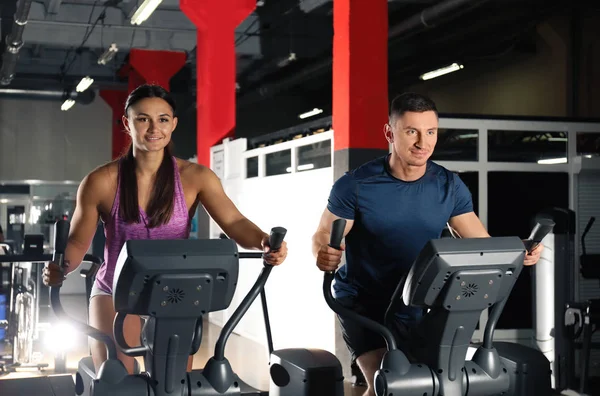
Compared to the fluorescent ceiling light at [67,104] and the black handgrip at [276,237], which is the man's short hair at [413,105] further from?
the fluorescent ceiling light at [67,104]

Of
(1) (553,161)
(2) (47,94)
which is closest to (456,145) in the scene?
(1) (553,161)

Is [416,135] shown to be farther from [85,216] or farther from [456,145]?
[456,145]

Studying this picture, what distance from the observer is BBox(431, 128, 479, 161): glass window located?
6.78 meters

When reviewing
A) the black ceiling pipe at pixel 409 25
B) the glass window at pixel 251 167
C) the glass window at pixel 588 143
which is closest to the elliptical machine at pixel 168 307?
the glass window at pixel 588 143

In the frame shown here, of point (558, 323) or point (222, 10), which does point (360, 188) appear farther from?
point (222, 10)

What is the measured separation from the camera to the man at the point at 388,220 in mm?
2701

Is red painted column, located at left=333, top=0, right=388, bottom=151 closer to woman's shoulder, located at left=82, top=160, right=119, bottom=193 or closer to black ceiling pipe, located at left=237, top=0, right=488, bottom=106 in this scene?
woman's shoulder, located at left=82, top=160, right=119, bottom=193

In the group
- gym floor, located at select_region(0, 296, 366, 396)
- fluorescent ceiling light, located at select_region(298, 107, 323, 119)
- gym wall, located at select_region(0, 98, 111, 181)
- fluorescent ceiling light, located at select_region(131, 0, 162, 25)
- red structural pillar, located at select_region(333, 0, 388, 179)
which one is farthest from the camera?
fluorescent ceiling light, located at select_region(298, 107, 323, 119)

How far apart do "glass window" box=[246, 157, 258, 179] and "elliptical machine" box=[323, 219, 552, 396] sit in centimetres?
609

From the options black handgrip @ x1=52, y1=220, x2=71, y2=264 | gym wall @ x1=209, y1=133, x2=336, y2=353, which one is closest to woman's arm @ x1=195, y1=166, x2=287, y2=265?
black handgrip @ x1=52, y1=220, x2=71, y2=264

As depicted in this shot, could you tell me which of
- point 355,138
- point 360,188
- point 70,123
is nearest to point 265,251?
point 360,188

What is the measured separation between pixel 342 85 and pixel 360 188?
129 inches

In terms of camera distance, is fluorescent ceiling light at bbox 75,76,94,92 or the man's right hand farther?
fluorescent ceiling light at bbox 75,76,94,92

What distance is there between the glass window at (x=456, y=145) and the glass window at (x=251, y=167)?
238 centimetres
